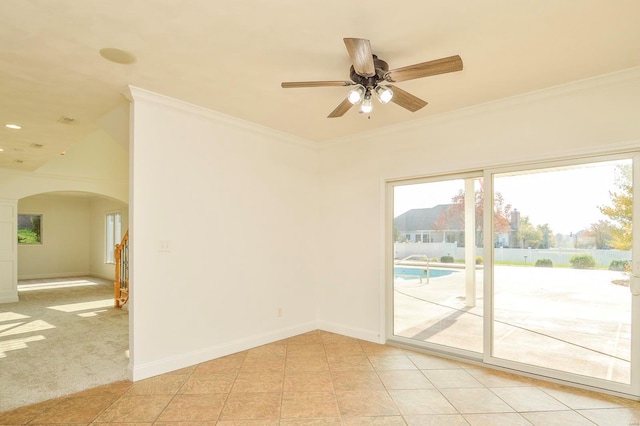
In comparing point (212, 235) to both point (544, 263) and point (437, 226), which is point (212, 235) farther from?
point (544, 263)

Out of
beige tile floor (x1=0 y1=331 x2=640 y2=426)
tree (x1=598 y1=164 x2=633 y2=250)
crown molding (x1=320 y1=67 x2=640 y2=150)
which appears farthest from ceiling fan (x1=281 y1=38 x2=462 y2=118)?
beige tile floor (x1=0 y1=331 x2=640 y2=426)

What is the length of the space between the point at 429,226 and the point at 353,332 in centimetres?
178

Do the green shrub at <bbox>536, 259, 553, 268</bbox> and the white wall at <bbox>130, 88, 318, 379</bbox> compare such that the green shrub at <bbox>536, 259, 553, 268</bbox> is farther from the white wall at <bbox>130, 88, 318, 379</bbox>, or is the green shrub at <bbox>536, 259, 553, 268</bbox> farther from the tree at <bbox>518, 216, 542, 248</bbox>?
the white wall at <bbox>130, 88, 318, 379</bbox>

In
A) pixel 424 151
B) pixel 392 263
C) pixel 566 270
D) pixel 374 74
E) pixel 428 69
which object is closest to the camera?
pixel 428 69

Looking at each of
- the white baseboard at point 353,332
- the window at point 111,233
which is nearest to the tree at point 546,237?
the white baseboard at point 353,332

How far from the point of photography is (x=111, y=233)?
1086cm

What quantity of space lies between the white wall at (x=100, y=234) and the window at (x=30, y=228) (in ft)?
4.59

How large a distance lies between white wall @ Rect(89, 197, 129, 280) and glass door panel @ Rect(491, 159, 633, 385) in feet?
33.5

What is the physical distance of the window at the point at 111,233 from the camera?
1053 centimetres

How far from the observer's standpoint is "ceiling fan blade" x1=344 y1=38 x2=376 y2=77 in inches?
77.5

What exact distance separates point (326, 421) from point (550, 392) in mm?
2041

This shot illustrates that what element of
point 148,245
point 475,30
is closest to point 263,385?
point 148,245

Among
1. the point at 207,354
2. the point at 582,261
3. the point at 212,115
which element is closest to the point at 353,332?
the point at 207,354

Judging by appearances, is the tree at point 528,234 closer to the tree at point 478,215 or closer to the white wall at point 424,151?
the tree at point 478,215
